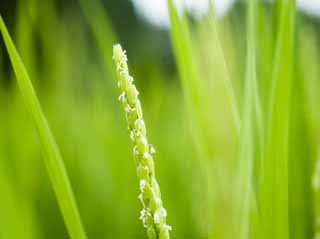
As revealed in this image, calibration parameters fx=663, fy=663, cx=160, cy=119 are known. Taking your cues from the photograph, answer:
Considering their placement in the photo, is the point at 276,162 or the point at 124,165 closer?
the point at 276,162

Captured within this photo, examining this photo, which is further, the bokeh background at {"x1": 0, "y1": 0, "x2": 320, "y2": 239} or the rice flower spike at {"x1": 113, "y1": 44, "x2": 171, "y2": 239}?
the bokeh background at {"x1": 0, "y1": 0, "x2": 320, "y2": 239}

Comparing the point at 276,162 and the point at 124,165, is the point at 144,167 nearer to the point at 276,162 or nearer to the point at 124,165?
the point at 276,162

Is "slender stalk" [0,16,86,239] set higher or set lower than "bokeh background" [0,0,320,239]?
lower

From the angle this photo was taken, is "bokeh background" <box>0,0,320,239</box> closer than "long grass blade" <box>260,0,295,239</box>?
No

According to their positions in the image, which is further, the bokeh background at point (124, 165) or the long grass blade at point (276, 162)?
the bokeh background at point (124, 165)

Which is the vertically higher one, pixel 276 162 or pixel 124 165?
pixel 124 165

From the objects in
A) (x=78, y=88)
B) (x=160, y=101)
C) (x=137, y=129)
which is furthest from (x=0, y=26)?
(x=78, y=88)

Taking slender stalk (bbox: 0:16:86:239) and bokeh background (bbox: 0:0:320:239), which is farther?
bokeh background (bbox: 0:0:320:239)

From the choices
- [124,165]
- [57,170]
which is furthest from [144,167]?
[124,165]

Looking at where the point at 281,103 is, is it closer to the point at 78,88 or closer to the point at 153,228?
the point at 153,228

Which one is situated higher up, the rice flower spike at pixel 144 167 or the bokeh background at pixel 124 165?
the bokeh background at pixel 124 165
